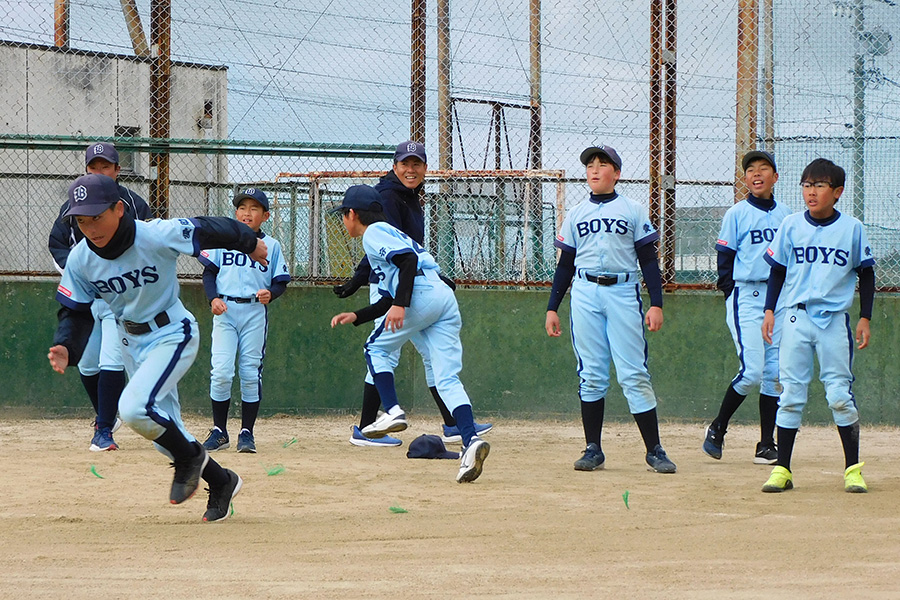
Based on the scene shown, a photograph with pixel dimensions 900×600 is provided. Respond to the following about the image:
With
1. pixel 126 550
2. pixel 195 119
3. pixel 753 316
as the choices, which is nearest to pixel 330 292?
pixel 753 316

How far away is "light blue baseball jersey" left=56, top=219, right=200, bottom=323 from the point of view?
15.1 feet

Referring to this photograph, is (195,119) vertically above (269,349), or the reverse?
(195,119)

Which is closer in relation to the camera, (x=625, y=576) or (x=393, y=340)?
(x=625, y=576)

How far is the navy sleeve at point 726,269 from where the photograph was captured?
685cm

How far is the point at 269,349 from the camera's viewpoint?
918 cm

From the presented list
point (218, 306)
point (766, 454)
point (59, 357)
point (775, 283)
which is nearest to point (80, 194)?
point (59, 357)

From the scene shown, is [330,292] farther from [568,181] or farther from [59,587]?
[59,587]

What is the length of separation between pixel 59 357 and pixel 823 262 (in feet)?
12.2

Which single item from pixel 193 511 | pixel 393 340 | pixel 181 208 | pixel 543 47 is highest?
pixel 543 47

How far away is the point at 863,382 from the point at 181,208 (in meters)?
6.11

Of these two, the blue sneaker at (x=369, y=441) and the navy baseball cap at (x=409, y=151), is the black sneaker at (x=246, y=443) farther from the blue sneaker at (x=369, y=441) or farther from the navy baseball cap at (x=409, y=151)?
the navy baseball cap at (x=409, y=151)

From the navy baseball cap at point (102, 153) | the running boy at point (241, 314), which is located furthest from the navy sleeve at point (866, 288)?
the navy baseball cap at point (102, 153)

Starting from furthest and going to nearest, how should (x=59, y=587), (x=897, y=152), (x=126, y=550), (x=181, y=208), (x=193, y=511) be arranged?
1. (x=181, y=208)
2. (x=897, y=152)
3. (x=193, y=511)
4. (x=126, y=550)
5. (x=59, y=587)

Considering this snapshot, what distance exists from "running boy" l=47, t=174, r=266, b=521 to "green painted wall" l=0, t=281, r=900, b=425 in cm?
427
